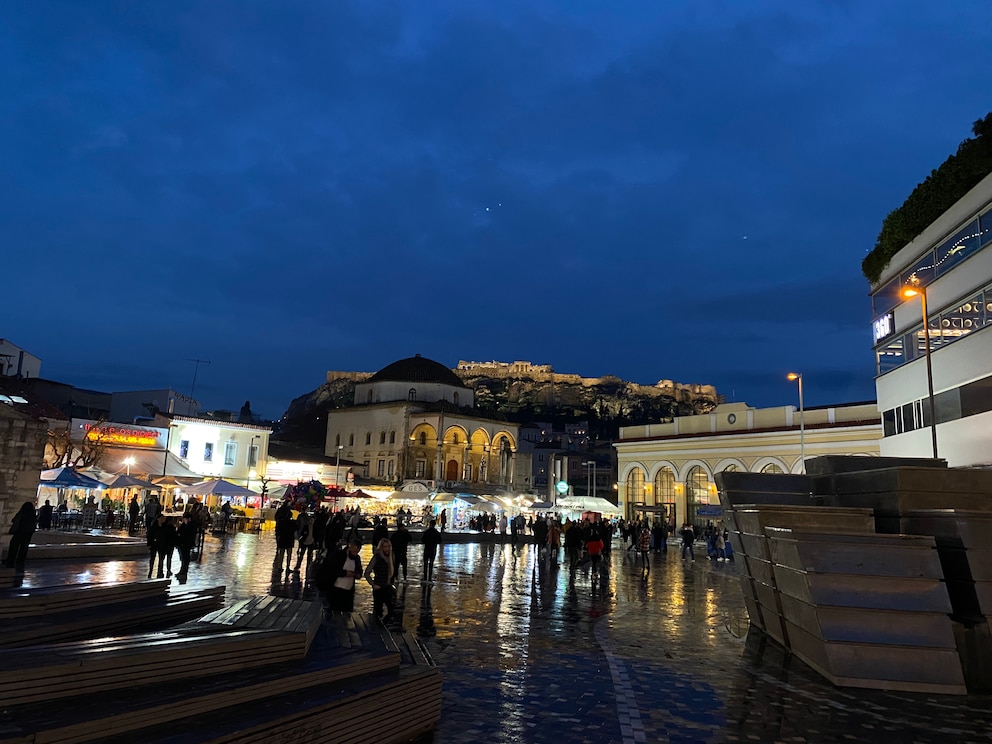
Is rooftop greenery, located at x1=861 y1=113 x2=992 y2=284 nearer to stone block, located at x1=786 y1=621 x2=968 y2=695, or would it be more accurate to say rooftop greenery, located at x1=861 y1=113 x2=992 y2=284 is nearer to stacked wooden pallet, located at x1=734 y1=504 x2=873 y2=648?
stacked wooden pallet, located at x1=734 y1=504 x2=873 y2=648

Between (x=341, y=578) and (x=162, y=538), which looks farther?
(x=162, y=538)

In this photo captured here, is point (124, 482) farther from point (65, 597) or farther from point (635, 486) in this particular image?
point (635, 486)

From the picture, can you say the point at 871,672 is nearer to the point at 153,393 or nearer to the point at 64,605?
the point at 64,605

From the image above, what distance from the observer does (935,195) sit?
22.8 m

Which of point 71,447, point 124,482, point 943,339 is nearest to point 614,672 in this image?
point 943,339

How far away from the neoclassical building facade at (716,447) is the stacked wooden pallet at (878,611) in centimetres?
2607

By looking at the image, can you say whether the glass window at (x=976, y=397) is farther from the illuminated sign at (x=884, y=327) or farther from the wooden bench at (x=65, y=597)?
the wooden bench at (x=65, y=597)

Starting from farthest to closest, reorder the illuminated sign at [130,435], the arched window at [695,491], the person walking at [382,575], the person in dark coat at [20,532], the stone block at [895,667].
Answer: the arched window at [695,491] < the illuminated sign at [130,435] < the person walking at [382,575] < the person in dark coat at [20,532] < the stone block at [895,667]

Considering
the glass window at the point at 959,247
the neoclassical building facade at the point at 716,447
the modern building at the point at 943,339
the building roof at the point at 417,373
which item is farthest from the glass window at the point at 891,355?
the building roof at the point at 417,373

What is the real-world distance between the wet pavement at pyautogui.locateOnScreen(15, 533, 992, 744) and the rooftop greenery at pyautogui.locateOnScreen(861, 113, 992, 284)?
13999 mm

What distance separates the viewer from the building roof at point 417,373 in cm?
7494

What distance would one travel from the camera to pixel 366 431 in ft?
239

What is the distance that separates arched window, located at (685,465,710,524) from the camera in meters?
45.7

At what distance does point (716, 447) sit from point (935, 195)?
2386 centimetres
